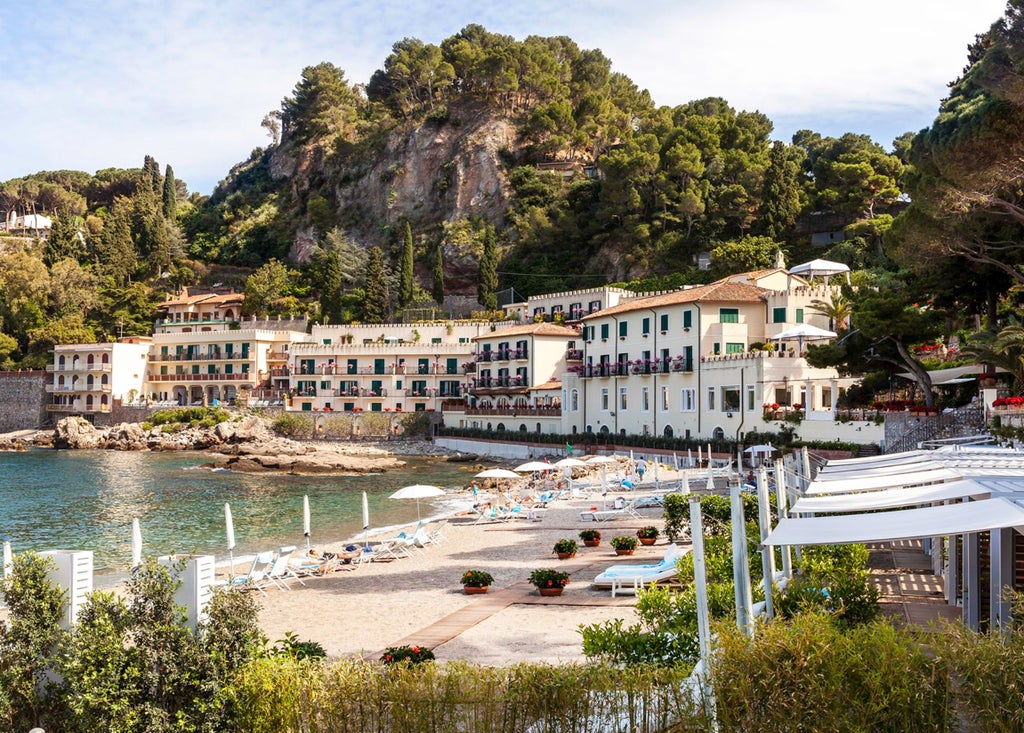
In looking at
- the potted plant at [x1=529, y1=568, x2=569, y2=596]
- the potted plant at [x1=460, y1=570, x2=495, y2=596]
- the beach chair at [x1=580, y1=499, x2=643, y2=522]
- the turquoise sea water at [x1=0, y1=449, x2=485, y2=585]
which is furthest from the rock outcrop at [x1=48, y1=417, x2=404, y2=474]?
the potted plant at [x1=529, y1=568, x2=569, y2=596]

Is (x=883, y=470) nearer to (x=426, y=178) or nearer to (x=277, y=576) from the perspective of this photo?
(x=277, y=576)

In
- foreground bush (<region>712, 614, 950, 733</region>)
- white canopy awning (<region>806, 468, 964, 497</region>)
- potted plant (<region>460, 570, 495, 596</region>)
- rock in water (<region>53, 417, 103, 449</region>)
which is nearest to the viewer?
foreground bush (<region>712, 614, 950, 733</region>)

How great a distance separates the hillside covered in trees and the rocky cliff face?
226 millimetres

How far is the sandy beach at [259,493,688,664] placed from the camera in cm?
1135

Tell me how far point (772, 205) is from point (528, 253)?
23.4 metres

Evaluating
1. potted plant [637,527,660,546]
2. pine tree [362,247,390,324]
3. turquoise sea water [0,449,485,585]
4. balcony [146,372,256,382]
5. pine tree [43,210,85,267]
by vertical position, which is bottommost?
turquoise sea water [0,449,485,585]

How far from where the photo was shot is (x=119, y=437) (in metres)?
64.2

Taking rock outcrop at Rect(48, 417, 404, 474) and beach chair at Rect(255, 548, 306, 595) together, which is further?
rock outcrop at Rect(48, 417, 404, 474)

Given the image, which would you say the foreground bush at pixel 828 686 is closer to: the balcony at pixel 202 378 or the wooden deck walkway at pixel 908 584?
the wooden deck walkway at pixel 908 584

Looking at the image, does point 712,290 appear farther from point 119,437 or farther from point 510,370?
point 119,437

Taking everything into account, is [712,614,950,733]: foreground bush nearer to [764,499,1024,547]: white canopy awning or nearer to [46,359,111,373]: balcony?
[764,499,1024,547]: white canopy awning

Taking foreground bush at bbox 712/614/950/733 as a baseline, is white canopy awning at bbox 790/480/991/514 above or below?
above

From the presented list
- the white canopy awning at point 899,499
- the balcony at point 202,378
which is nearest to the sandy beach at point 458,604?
the white canopy awning at point 899,499

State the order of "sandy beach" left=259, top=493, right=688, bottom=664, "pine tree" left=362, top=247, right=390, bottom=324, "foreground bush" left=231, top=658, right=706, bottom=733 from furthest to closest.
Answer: "pine tree" left=362, top=247, right=390, bottom=324
"sandy beach" left=259, top=493, right=688, bottom=664
"foreground bush" left=231, top=658, right=706, bottom=733
